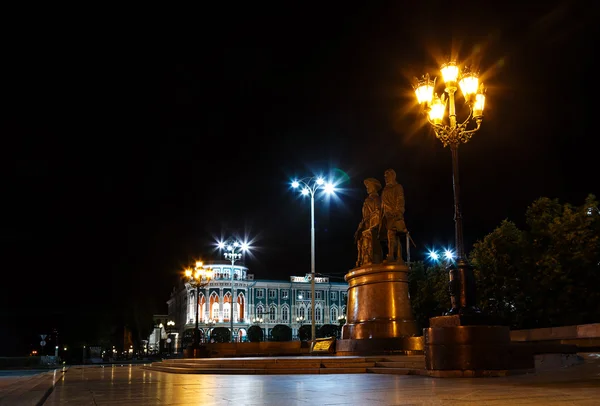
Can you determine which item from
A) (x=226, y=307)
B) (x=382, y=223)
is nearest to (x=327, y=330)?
(x=226, y=307)

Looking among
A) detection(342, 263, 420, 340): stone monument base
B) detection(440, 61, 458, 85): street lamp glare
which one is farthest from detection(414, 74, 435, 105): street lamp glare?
detection(342, 263, 420, 340): stone monument base

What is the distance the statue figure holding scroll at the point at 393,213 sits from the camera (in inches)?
711

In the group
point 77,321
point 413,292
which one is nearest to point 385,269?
point 413,292

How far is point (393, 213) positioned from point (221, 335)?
78.5 meters

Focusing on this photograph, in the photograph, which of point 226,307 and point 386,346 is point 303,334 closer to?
point 226,307

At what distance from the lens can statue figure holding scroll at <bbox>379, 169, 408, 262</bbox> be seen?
59.2 ft

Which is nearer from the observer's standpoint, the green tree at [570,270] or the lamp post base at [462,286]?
the lamp post base at [462,286]

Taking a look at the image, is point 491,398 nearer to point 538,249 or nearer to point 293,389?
point 293,389

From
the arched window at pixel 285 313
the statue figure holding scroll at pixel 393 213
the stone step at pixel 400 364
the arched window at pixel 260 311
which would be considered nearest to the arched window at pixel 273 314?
the arched window at pixel 285 313

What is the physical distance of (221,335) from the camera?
92188 millimetres

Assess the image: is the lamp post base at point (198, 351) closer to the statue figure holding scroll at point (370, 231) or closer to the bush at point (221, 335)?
the statue figure holding scroll at point (370, 231)

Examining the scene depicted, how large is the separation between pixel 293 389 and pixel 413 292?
34.2 metres

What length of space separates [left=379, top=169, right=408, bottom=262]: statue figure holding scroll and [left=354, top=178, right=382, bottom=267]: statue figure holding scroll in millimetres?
376

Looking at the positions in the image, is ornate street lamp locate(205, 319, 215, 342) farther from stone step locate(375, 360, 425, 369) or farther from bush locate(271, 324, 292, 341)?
stone step locate(375, 360, 425, 369)
